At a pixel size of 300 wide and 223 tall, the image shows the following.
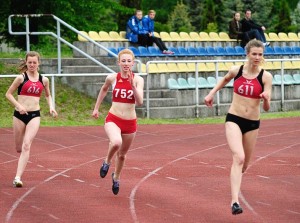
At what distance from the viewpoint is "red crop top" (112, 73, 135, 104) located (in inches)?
484

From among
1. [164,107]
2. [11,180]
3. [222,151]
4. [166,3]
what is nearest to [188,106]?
[164,107]

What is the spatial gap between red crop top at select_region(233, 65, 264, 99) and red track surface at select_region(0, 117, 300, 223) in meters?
1.37

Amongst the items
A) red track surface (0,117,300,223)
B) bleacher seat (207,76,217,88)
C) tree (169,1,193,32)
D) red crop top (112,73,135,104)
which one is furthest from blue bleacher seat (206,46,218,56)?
tree (169,1,193,32)

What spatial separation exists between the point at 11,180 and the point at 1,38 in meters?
22.9

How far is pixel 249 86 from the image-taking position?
11.3m

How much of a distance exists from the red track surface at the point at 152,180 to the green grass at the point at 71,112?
1753 mm

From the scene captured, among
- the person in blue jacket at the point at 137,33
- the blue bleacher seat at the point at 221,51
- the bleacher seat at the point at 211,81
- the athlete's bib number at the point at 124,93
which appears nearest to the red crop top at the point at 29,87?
the athlete's bib number at the point at 124,93

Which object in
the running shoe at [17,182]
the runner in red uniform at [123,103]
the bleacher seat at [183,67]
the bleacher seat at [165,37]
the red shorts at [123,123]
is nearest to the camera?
the runner in red uniform at [123,103]

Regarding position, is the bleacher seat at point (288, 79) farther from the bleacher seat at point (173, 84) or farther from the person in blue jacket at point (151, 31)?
the bleacher seat at point (173, 84)

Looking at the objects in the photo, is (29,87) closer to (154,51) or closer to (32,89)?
(32,89)

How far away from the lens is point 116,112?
1242cm

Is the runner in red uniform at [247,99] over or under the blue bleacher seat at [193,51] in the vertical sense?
under

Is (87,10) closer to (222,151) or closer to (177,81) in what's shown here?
(177,81)

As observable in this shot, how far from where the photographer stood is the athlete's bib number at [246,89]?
1130 cm
